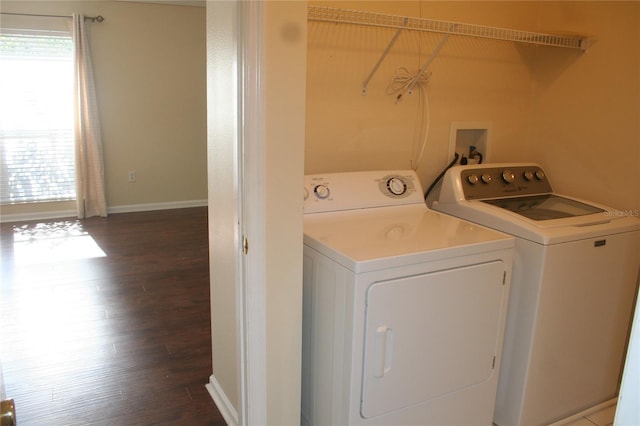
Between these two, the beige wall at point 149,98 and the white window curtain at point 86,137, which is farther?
the beige wall at point 149,98

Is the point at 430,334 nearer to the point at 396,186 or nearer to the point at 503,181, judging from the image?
the point at 396,186

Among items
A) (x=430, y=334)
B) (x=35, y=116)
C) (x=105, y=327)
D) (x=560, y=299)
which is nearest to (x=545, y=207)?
(x=560, y=299)

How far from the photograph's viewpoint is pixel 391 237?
1770 millimetres

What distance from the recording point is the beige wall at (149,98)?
5.33m

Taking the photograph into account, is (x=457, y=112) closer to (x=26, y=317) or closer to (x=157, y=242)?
(x=26, y=317)

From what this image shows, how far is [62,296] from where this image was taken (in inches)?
130

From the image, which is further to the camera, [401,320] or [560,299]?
[560,299]

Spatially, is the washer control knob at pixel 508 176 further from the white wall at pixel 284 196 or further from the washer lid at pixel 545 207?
the white wall at pixel 284 196

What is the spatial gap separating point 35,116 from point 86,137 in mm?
528

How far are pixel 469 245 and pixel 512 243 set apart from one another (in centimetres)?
22

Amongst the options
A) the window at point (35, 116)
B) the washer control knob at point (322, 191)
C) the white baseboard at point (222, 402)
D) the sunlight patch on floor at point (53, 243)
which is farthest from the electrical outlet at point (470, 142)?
the window at point (35, 116)

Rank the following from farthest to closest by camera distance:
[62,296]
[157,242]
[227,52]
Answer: [157,242] < [62,296] < [227,52]

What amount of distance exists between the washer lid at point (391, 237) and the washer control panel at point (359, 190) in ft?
0.12

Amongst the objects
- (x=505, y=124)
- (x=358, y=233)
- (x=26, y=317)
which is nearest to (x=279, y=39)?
(x=358, y=233)
